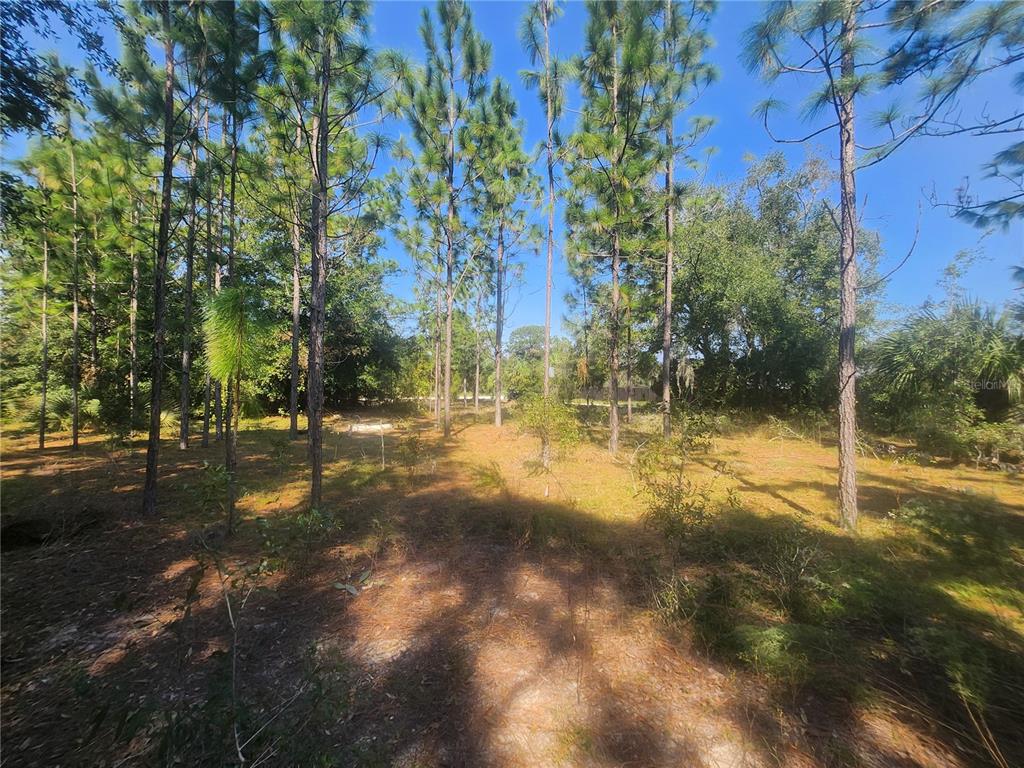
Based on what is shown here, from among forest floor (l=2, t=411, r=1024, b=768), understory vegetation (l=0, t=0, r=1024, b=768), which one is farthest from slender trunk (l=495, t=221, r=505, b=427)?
forest floor (l=2, t=411, r=1024, b=768)

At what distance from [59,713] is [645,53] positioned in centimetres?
1402

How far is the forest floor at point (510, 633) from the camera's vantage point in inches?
85.5

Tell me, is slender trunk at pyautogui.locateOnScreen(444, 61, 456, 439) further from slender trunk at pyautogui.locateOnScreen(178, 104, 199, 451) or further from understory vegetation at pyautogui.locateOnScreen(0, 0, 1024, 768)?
slender trunk at pyautogui.locateOnScreen(178, 104, 199, 451)

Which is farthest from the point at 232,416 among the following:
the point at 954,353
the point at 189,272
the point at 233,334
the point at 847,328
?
the point at 954,353

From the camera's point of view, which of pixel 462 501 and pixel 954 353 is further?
pixel 954 353

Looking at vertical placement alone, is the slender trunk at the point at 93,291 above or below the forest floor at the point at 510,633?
above

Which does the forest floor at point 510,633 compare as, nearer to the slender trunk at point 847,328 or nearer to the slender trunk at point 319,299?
the slender trunk at point 847,328

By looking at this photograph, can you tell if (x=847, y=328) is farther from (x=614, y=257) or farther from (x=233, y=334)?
(x=233, y=334)

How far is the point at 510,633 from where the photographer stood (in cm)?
328

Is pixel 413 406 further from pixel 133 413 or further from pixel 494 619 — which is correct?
pixel 494 619

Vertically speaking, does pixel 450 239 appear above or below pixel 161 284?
above

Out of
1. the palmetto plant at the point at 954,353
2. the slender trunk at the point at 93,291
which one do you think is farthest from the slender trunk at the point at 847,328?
the slender trunk at the point at 93,291

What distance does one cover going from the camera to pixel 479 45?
12859 mm

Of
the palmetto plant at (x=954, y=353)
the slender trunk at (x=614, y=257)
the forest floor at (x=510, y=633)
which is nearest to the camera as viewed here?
the forest floor at (x=510, y=633)
